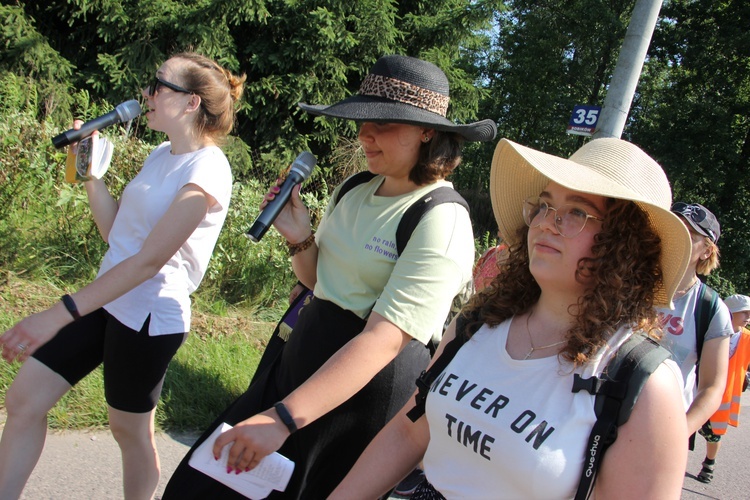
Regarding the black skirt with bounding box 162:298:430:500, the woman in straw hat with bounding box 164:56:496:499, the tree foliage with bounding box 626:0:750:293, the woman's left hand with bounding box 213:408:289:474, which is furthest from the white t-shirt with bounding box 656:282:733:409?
the tree foliage with bounding box 626:0:750:293

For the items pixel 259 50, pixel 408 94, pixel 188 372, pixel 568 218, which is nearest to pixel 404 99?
pixel 408 94

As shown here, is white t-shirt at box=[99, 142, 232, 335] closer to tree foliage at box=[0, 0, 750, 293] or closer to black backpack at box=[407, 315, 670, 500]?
black backpack at box=[407, 315, 670, 500]

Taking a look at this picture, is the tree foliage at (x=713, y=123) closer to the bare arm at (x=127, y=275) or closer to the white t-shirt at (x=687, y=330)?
the white t-shirt at (x=687, y=330)

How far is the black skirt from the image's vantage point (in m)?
2.09

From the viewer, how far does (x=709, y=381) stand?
3.37m

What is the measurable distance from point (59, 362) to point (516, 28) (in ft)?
71.2

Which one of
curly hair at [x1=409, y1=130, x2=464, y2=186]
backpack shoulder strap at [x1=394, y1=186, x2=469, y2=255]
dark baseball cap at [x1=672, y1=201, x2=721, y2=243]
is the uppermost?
dark baseball cap at [x1=672, y1=201, x2=721, y2=243]

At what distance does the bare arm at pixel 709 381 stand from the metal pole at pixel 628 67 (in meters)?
3.05

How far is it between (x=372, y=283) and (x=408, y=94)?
2.14 ft

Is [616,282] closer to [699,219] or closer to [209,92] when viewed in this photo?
[209,92]

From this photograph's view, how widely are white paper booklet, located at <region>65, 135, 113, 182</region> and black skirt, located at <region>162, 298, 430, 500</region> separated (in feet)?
4.31

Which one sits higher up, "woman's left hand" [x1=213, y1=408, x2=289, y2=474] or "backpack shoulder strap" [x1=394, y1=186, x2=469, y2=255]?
"backpack shoulder strap" [x1=394, y1=186, x2=469, y2=255]

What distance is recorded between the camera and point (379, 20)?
9258 mm

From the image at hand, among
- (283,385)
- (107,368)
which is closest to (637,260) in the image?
(283,385)
